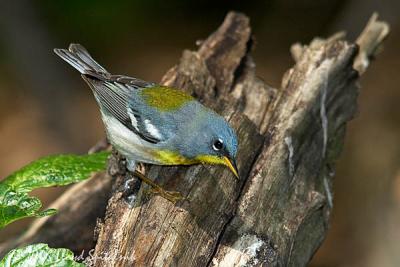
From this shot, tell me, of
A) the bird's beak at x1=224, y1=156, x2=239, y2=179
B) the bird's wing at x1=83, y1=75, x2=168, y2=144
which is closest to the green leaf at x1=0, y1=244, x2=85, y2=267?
the bird's beak at x1=224, y1=156, x2=239, y2=179

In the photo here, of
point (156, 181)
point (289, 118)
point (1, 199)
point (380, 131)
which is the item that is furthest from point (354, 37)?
point (1, 199)

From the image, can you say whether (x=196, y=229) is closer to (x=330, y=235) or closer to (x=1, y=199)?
(x=1, y=199)

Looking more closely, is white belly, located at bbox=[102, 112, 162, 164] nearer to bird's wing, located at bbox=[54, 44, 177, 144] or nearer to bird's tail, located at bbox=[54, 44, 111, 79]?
bird's wing, located at bbox=[54, 44, 177, 144]

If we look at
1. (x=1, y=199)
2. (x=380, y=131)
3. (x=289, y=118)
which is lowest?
(x=1, y=199)

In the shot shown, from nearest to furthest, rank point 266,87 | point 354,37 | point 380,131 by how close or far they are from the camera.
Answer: point 266,87, point 380,131, point 354,37

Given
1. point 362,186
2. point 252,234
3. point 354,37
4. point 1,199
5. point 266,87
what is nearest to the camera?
point 1,199

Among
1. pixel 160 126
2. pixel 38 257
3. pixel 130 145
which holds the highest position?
pixel 160 126

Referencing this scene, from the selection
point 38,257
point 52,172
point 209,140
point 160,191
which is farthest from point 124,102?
point 38,257

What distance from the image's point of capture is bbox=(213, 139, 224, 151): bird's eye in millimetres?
4316

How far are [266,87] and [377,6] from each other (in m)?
4.65

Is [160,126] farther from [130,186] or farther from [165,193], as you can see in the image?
[165,193]

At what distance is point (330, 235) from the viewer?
312 inches

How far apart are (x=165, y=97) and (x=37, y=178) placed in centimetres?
112

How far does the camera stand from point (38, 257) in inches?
121
